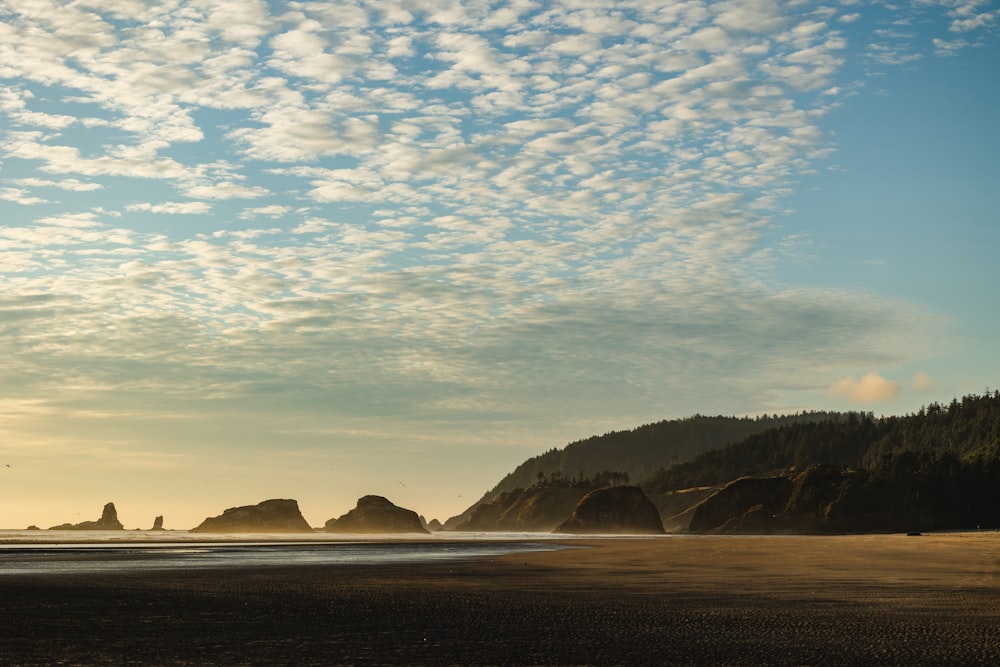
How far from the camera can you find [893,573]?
4966 cm

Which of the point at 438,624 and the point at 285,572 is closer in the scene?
the point at 438,624

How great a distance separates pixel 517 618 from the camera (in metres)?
31.3

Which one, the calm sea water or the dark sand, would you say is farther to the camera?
the calm sea water

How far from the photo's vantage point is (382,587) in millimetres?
45656

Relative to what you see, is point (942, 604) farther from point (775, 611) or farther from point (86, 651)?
point (86, 651)

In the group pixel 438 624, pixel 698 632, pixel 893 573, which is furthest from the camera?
pixel 893 573

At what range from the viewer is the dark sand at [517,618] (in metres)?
23.4

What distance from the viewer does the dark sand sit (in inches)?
922

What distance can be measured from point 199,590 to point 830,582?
29.4 m

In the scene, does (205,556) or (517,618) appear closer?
(517,618)

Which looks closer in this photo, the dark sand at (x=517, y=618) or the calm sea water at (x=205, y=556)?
the dark sand at (x=517, y=618)

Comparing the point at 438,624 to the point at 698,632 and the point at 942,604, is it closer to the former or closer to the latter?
the point at 698,632

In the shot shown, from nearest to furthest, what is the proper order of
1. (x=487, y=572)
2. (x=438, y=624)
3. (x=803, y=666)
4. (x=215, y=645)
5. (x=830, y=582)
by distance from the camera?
(x=803, y=666) < (x=215, y=645) < (x=438, y=624) < (x=830, y=582) < (x=487, y=572)

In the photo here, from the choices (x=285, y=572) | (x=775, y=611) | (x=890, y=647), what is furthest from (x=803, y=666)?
(x=285, y=572)
